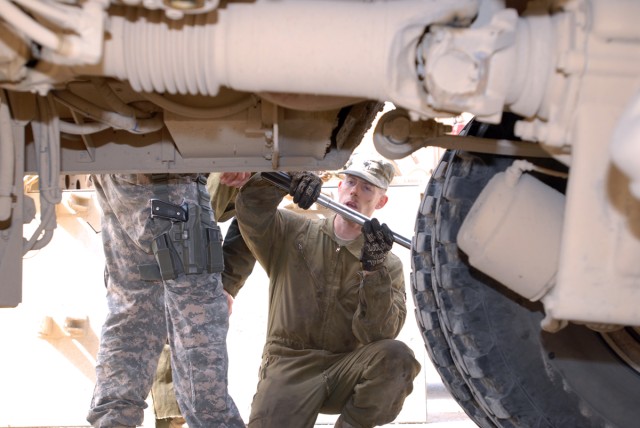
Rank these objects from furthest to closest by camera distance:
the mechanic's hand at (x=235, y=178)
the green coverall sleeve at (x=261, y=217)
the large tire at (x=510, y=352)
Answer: the green coverall sleeve at (x=261, y=217), the mechanic's hand at (x=235, y=178), the large tire at (x=510, y=352)

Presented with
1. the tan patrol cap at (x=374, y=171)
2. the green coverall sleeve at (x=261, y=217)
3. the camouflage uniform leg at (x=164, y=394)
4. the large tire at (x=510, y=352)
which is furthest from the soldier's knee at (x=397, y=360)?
the large tire at (x=510, y=352)

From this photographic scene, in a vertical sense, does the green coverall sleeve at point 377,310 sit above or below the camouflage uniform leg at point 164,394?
above

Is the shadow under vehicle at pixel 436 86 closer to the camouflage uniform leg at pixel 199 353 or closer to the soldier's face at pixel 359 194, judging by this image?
the camouflage uniform leg at pixel 199 353

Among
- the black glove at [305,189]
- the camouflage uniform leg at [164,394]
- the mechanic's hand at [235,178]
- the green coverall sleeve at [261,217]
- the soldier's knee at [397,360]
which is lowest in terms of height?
the camouflage uniform leg at [164,394]

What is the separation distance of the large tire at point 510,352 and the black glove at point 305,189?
62.5 inches

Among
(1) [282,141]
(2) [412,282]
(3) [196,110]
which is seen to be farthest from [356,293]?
(3) [196,110]

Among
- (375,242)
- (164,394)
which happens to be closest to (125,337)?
(164,394)

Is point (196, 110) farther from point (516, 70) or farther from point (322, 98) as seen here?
point (516, 70)

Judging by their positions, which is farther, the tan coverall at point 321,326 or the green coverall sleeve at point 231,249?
the green coverall sleeve at point 231,249

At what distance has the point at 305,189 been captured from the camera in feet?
13.5

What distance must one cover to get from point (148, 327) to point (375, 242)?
1.12m

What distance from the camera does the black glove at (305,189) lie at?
4113 millimetres

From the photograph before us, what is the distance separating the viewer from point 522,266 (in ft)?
6.28

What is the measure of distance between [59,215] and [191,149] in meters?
4.02
